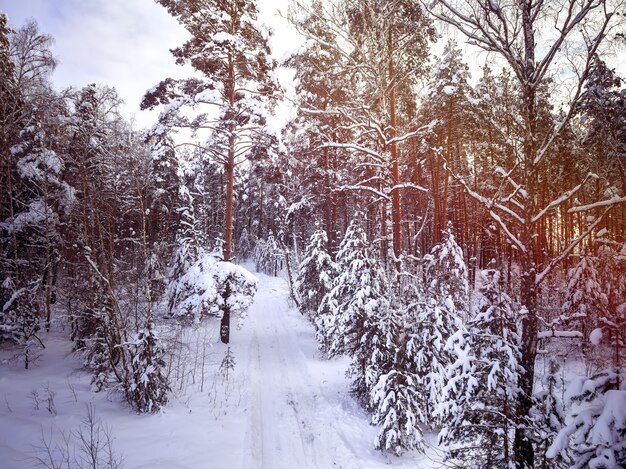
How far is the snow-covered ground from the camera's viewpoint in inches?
277

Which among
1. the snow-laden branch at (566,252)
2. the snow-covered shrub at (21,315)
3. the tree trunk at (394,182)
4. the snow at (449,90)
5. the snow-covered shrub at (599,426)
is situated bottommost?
the snow-covered shrub at (21,315)

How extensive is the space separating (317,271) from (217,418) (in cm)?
888

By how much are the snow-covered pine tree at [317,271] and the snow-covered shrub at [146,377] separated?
843cm

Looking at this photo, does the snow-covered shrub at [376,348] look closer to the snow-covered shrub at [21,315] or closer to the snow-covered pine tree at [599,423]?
the snow-covered pine tree at [599,423]

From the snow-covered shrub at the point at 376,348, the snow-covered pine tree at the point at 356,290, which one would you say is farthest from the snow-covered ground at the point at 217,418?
the snow-covered pine tree at the point at 356,290

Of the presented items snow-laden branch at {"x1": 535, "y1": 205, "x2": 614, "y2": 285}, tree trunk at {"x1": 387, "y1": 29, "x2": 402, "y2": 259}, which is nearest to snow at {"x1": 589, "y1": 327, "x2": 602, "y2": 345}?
snow-laden branch at {"x1": 535, "y1": 205, "x2": 614, "y2": 285}

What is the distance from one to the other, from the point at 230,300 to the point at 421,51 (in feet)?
34.9

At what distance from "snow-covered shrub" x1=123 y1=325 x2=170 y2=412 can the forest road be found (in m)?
2.58

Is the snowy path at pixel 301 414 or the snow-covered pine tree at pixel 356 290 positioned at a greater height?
the snow-covered pine tree at pixel 356 290

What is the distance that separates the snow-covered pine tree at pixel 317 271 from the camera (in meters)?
16.2

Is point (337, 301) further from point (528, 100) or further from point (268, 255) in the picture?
point (268, 255)

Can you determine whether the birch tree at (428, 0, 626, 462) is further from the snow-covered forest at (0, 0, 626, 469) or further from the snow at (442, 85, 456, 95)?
the snow at (442, 85, 456, 95)

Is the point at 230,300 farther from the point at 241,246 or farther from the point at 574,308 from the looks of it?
the point at 241,246

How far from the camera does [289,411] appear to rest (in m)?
9.30
